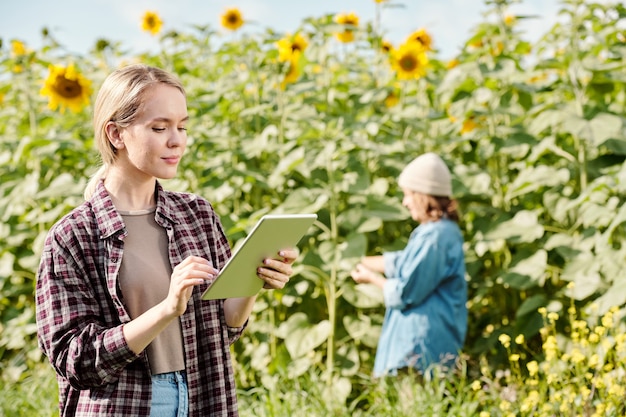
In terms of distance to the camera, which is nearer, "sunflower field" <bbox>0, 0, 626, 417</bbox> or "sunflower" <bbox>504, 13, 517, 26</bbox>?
"sunflower field" <bbox>0, 0, 626, 417</bbox>

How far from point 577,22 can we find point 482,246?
122 centimetres

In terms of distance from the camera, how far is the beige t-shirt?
6.27 ft

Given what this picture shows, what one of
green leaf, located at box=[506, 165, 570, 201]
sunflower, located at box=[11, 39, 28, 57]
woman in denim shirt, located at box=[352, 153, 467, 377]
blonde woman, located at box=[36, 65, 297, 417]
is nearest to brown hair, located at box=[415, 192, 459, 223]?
woman in denim shirt, located at box=[352, 153, 467, 377]

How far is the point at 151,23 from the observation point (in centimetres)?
556

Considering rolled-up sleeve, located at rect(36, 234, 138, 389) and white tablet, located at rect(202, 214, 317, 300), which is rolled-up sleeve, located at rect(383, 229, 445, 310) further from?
rolled-up sleeve, located at rect(36, 234, 138, 389)

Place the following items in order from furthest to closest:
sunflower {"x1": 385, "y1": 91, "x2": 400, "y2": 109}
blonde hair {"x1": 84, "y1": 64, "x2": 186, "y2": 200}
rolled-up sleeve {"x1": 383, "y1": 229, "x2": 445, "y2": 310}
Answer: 1. sunflower {"x1": 385, "y1": 91, "x2": 400, "y2": 109}
2. rolled-up sleeve {"x1": 383, "y1": 229, "x2": 445, "y2": 310}
3. blonde hair {"x1": 84, "y1": 64, "x2": 186, "y2": 200}

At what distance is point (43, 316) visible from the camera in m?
1.89

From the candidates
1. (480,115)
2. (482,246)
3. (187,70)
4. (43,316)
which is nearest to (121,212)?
(43,316)

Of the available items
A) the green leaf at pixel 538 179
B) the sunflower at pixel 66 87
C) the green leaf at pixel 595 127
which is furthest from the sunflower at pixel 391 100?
the sunflower at pixel 66 87

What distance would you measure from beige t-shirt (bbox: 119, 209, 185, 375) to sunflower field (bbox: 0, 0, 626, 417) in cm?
158

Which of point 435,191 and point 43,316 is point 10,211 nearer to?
point 435,191

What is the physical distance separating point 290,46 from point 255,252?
3141 mm

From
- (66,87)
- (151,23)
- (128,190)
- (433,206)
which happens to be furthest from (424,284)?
(151,23)

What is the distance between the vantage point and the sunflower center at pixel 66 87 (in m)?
4.78
